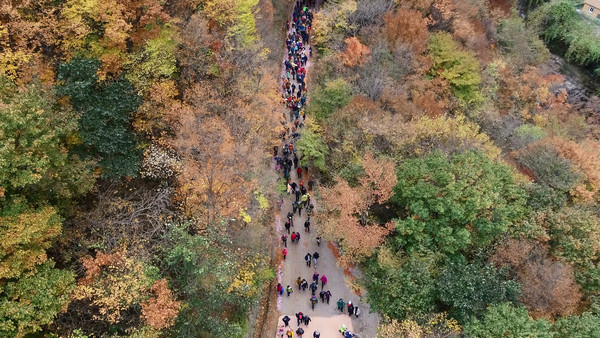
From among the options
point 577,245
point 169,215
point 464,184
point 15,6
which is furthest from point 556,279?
point 15,6

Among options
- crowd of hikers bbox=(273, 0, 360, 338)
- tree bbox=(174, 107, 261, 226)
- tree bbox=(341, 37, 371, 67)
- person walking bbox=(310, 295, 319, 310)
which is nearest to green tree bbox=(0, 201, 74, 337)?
tree bbox=(174, 107, 261, 226)

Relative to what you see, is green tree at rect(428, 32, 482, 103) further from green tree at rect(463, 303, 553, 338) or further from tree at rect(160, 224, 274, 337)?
tree at rect(160, 224, 274, 337)

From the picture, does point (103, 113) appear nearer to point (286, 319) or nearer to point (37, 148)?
point (37, 148)

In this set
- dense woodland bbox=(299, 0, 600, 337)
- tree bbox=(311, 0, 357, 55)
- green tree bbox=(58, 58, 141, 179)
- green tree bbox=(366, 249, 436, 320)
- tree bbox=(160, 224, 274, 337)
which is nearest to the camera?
tree bbox=(160, 224, 274, 337)

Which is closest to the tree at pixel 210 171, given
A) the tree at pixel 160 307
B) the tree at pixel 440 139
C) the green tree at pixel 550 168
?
the tree at pixel 160 307

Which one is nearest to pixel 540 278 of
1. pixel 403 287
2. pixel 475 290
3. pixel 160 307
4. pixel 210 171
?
pixel 475 290

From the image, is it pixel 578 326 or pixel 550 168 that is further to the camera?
pixel 550 168
